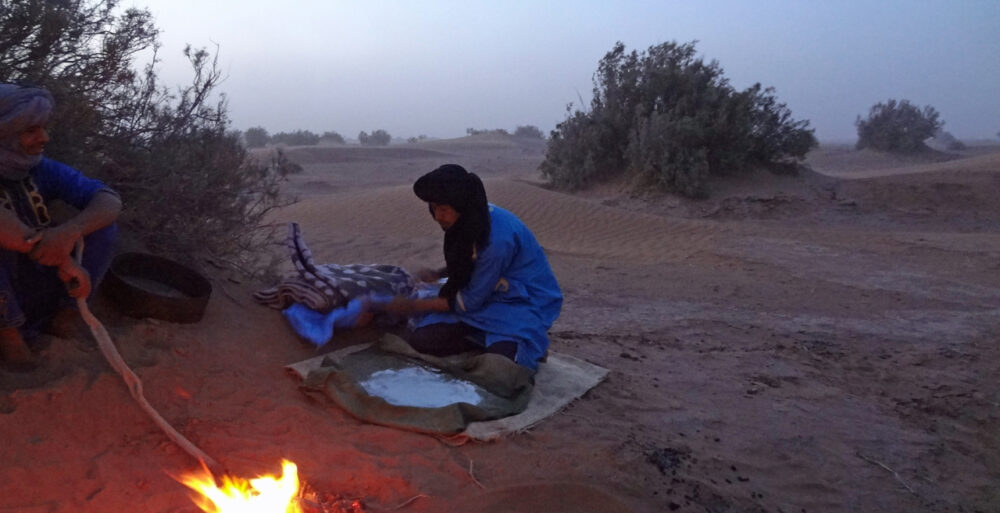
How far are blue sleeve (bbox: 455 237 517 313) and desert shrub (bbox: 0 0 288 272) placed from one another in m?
1.99

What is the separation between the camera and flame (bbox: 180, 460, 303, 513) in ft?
8.26

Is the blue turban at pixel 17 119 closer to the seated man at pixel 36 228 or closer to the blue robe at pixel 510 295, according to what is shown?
the seated man at pixel 36 228

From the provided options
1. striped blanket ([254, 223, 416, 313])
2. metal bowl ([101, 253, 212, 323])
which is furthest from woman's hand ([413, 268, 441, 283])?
metal bowl ([101, 253, 212, 323])

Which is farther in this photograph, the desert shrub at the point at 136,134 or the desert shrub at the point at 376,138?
the desert shrub at the point at 376,138

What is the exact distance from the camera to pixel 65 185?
3588 mm

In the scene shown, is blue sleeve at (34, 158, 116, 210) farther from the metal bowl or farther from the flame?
the flame

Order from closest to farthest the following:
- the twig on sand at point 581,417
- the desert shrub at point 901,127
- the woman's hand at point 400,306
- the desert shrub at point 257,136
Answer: the twig on sand at point 581,417
the woman's hand at point 400,306
the desert shrub at point 901,127
the desert shrub at point 257,136

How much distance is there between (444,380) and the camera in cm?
405

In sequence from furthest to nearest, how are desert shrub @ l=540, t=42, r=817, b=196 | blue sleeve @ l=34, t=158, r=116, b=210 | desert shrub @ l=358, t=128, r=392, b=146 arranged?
desert shrub @ l=358, t=128, r=392, b=146, desert shrub @ l=540, t=42, r=817, b=196, blue sleeve @ l=34, t=158, r=116, b=210

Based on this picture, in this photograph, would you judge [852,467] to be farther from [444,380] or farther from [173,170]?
[173,170]

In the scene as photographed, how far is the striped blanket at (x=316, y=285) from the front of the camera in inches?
180

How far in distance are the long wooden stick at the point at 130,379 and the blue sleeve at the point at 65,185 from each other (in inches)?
12.5

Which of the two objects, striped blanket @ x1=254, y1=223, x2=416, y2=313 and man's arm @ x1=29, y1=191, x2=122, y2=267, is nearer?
man's arm @ x1=29, y1=191, x2=122, y2=267

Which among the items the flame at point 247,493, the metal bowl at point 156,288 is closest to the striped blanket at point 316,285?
the metal bowl at point 156,288
